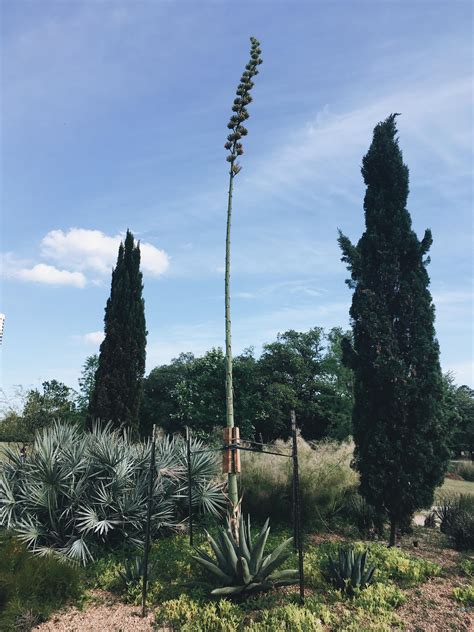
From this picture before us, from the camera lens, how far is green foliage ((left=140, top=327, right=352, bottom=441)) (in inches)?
944

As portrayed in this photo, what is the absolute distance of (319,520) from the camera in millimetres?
9773

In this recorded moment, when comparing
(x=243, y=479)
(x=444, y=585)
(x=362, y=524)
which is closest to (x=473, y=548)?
(x=362, y=524)

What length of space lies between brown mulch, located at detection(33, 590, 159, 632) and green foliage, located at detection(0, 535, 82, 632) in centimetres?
15

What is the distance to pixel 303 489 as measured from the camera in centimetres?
989

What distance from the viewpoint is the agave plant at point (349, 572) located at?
5902mm

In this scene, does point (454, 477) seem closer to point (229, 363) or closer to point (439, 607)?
point (439, 607)

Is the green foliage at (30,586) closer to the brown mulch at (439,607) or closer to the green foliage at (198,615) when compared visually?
the green foliage at (198,615)

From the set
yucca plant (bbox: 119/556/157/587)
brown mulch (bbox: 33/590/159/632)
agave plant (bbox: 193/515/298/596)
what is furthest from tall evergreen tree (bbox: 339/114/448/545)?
brown mulch (bbox: 33/590/159/632)

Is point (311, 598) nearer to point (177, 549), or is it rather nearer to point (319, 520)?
point (177, 549)

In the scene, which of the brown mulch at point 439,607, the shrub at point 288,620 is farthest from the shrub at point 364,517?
the shrub at point 288,620

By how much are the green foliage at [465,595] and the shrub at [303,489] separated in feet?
12.5

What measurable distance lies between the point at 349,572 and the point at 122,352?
41.3 ft

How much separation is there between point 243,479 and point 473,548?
4.66 m

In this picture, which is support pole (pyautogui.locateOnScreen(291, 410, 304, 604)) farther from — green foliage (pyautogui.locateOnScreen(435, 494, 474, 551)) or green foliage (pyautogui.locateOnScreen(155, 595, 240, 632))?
green foliage (pyautogui.locateOnScreen(435, 494, 474, 551))
